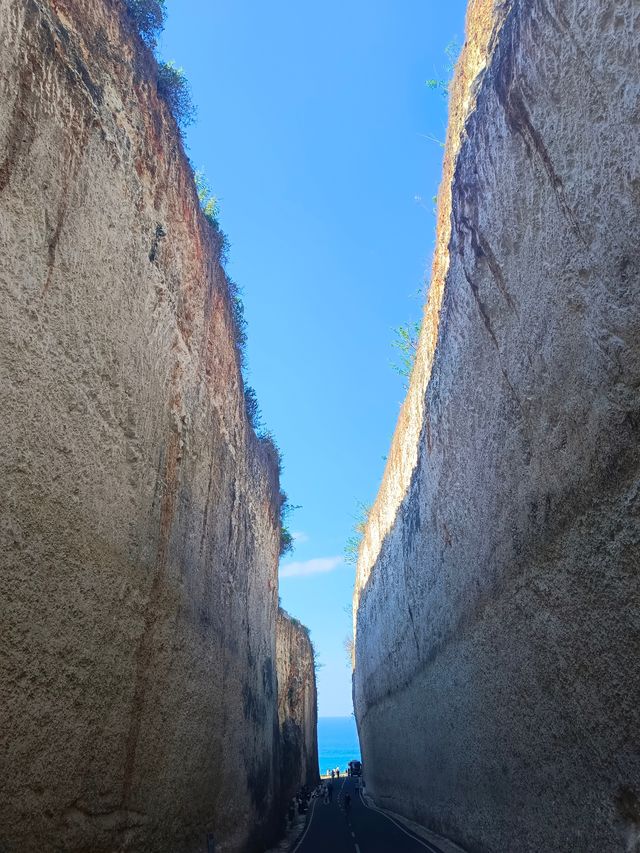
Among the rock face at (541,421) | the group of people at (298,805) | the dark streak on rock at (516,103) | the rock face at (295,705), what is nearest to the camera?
the rock face at (541,421)

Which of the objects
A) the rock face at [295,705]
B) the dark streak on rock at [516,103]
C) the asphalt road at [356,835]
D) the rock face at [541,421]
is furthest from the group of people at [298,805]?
the dark streak on rock at [516,103]

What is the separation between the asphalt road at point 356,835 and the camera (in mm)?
12922

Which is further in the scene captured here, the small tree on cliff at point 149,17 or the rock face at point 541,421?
the small tree on cliff at point 149,17

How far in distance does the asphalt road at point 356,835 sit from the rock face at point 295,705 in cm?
155

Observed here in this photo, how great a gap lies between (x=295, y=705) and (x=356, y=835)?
37.9 feet

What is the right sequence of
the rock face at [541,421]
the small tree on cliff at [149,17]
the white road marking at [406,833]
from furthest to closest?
1. the white road marking at [406,833]
2. the small tree on cliff at [149,17]
3. the rock face at [541,421]

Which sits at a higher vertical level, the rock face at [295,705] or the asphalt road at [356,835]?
the rock face at [295,705]

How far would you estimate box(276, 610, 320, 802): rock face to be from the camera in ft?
75.3

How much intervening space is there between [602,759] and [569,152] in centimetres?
509

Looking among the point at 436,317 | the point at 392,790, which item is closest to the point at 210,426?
the point at 436,317

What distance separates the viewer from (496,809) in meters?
9.21

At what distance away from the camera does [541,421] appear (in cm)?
630

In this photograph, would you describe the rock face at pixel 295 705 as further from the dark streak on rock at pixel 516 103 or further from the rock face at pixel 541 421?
the dark streak on rock at pixel 516 103

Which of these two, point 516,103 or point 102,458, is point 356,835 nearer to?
point 102,458
